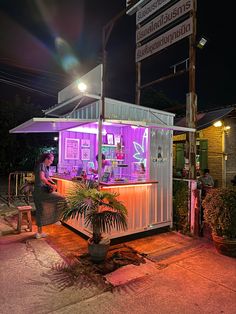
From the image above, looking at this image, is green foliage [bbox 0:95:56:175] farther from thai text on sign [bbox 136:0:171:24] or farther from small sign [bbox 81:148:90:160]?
thai text on sign [bbox 136:0:171:24]

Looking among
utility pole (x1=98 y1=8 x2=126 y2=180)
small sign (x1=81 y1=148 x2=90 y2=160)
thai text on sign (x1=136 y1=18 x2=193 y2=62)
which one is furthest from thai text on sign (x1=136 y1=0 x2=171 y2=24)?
small sign (x1=81 y1=148 x2=90 y2=160)

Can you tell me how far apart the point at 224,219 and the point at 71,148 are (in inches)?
175

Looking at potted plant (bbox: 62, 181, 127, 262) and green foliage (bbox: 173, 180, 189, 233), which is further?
green foliage (bbox: 173, 180, 189, 233)

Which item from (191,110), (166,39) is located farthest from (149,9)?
(191,110)

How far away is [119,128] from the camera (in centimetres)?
698

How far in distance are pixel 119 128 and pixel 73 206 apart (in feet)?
10.4

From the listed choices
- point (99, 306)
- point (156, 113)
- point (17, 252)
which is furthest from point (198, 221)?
point (17, 252)

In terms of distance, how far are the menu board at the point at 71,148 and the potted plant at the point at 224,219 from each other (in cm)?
399

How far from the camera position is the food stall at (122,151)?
18.0ft

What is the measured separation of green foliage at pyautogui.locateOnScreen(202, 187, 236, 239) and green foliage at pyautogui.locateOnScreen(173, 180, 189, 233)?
1.25 meters

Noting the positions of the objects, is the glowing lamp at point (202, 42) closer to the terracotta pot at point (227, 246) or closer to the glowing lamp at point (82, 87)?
→ the glowing lamp at point (82, 87)

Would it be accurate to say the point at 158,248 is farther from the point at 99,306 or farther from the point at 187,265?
the point at 99,306

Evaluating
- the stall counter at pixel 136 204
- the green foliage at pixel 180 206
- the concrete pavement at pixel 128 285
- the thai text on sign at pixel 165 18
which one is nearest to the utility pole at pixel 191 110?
the green foliage at pixel 180 206

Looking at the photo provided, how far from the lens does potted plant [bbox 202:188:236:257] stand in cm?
476
